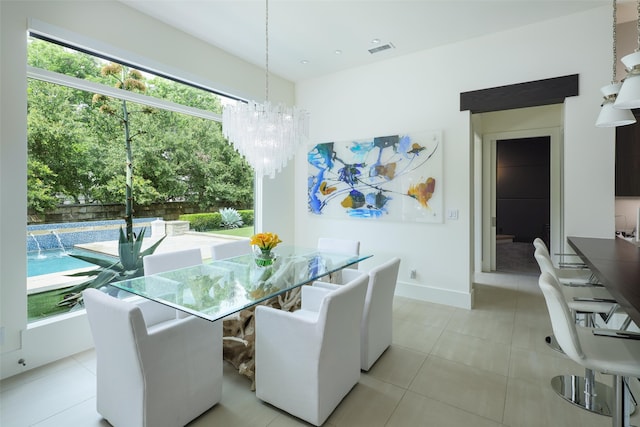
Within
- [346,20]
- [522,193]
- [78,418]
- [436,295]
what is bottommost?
[78,418]

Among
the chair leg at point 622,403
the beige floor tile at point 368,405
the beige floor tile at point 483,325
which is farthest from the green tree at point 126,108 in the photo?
the chair leg at point 622,403

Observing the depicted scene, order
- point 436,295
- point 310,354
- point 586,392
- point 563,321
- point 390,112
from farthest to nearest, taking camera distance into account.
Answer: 1. point 390,112
2. point 436,295
3. point 586,392
4. point 310,354
5. point 563,321

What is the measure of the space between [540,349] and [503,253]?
5001 millimetres

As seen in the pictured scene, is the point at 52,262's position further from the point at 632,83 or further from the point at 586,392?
the point at 632,83

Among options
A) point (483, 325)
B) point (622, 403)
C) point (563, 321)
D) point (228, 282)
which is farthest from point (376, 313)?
point (483, 325)

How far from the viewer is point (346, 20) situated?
3.38 m

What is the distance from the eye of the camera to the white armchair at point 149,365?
1.63 metres

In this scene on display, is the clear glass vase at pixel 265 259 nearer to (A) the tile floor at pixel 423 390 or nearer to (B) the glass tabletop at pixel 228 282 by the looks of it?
(B) the glass tabletop at pixel 228 282

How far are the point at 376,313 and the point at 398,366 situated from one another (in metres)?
0.48

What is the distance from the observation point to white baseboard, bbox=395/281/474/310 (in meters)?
3.88

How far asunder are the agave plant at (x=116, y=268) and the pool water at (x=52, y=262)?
48mm

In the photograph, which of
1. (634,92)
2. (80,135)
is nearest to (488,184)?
(634,92)

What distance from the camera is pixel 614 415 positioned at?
1616 mm

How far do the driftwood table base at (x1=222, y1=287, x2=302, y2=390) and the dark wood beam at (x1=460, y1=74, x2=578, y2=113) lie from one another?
313cm
